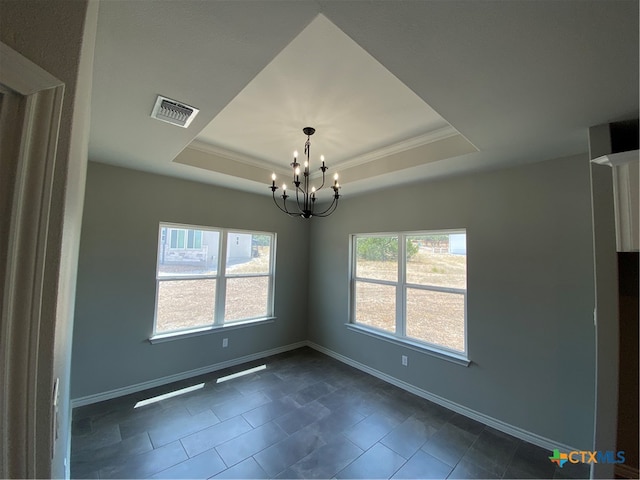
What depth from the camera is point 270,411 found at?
2779 mm

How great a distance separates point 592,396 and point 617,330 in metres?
0.94

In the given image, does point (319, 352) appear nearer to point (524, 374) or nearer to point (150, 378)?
point (150, 378)

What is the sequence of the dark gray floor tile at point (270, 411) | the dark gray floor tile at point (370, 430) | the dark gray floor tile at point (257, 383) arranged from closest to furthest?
the dark gray floor tile at point (370, 430) → the dark gray floor tile at point (270, 411) → the dark gray floor tile at point (257, 383)

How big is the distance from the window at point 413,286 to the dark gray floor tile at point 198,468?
7.97ft

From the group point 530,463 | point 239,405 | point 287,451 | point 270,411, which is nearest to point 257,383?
point 239,405

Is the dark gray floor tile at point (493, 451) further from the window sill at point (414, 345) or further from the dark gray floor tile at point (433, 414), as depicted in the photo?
the window sill at point (414, 345)

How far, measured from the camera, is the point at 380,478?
2.00m

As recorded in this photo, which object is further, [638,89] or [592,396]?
[592,396]

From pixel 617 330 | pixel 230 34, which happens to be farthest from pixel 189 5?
pixel 617 330

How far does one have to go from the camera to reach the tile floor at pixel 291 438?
206 cm

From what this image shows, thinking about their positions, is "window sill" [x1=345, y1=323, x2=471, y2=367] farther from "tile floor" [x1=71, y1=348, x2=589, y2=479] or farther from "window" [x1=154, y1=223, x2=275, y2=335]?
"window" [x1=154, y1=223, x2=275, y2=335]

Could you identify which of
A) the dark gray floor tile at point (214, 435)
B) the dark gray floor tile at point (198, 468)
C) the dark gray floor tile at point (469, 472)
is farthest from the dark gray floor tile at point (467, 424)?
the dark gray floor tile at point (198, 468)

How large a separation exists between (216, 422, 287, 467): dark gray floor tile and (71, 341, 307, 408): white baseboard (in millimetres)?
1464

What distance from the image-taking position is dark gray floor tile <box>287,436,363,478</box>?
2.03m
